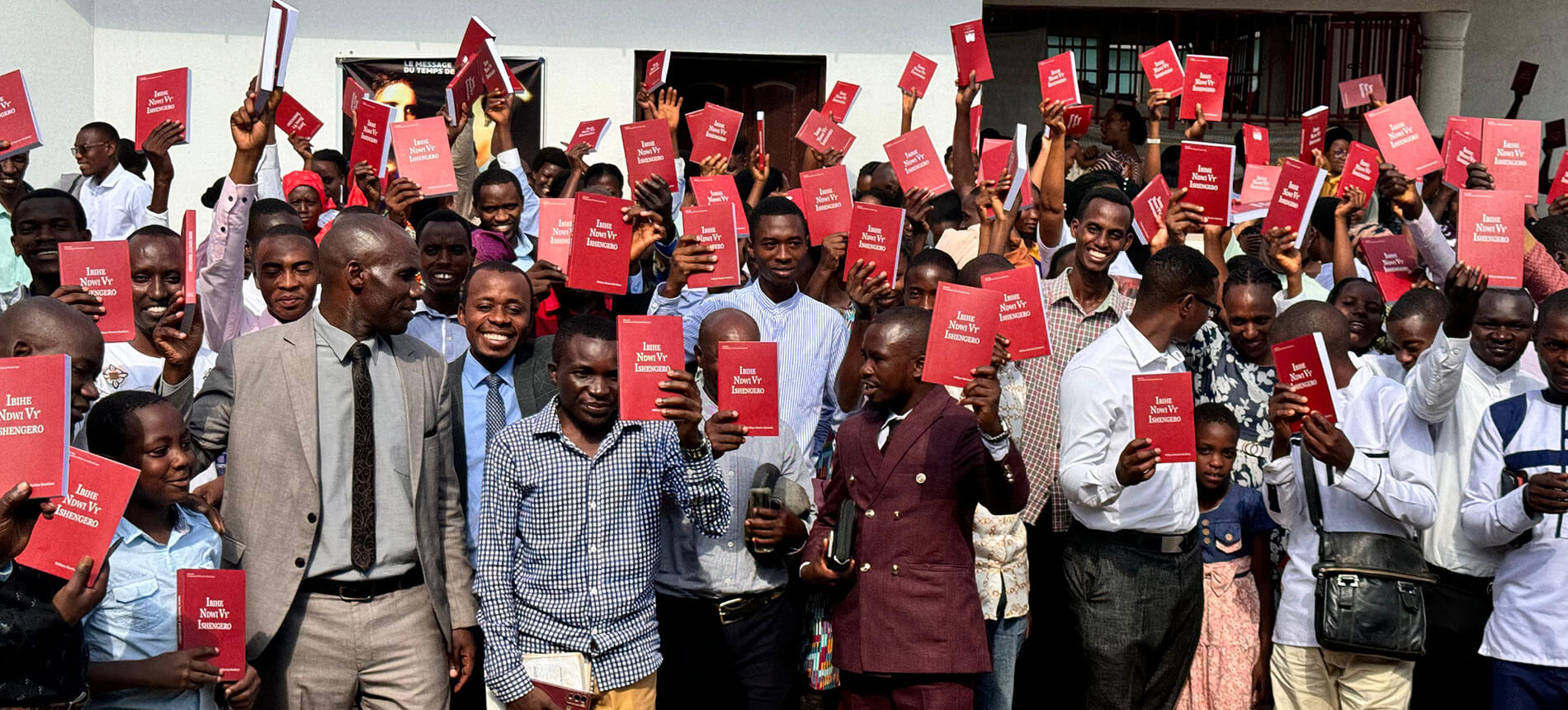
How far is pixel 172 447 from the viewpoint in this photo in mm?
4246

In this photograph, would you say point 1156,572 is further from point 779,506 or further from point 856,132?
point 856,132

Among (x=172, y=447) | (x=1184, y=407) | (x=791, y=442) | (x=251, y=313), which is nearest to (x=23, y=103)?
(x=251, y=313)

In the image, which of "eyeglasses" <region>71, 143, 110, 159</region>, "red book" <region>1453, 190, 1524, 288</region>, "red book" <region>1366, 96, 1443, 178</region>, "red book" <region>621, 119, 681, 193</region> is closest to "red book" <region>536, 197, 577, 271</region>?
"red book" <region>621, 119, 681, 193</region>

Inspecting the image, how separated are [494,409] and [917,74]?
5.65 meters

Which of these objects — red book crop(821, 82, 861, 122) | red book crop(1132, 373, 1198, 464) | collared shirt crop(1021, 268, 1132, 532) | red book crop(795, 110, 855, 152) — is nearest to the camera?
A: red book crop(1132, 373, 1198, 464)

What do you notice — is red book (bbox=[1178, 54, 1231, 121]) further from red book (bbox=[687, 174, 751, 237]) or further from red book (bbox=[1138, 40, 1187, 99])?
red book (bbox=[687, 174, 751, 237])

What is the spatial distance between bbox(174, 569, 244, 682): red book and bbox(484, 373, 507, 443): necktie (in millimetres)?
1205

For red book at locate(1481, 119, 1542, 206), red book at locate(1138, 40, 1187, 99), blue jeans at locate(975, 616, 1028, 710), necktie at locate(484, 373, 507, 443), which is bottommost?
blue jeans at locate(975, 616, 1028, 710)

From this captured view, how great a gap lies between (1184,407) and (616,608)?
6.30 ft

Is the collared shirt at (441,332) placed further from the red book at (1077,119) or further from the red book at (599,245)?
the red book at (1077,119)

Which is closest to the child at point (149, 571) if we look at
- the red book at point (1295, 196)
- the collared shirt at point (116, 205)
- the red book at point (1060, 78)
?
the collared shirt at point (116, 205)

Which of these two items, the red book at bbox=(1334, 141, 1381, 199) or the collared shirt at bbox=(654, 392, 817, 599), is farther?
the red book at bbox=(1334, 141, 1381, 199)

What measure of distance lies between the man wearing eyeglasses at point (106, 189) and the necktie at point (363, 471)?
4.17 meters

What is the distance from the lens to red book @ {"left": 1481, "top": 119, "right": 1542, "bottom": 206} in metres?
7.95
